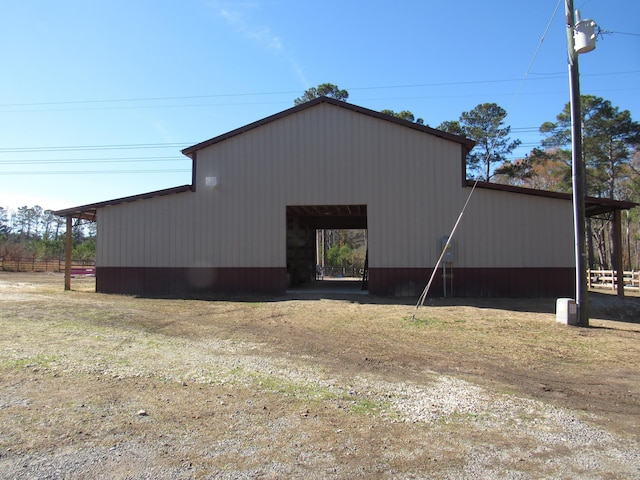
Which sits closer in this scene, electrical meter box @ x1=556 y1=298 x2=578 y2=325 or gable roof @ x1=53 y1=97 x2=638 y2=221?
electrical meter box @ x1=556 y1=298 x2=578 y2=325

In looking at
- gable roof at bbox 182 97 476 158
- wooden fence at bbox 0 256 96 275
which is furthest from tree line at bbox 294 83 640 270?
wooden fence at bbox 0 256 96 275

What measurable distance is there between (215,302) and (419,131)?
933cm

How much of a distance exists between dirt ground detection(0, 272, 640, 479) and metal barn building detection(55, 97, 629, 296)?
6.25m

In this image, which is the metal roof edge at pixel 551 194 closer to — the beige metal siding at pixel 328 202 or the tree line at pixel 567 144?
the beige metal siding at pixel 328 202

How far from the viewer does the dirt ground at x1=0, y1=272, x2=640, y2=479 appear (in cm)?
323

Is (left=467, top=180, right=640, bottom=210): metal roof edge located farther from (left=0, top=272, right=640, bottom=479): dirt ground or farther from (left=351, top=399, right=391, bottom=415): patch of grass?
(left=351, top=399, right=391, bottom=415): patch of grass

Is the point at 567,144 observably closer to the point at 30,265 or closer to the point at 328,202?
the point at 328,202

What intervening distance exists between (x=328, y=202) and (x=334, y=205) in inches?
17.2

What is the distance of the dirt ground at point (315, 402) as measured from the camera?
323 cm

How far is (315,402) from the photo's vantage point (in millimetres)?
4539

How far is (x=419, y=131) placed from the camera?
1602 centimetres

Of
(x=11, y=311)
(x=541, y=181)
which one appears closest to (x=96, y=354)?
(x=11, y=311)

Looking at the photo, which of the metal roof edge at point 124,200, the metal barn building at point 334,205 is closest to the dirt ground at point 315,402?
the metal barn building at point 334,205

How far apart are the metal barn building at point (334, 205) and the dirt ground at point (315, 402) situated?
625 cm
